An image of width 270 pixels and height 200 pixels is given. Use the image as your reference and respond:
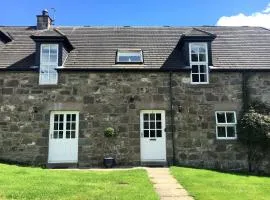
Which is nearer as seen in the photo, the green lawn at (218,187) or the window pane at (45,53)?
the green lawn at (218,187)

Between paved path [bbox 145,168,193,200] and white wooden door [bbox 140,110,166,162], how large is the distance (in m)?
2.10

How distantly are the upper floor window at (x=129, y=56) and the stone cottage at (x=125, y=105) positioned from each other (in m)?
0.07

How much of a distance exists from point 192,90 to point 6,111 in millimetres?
7925

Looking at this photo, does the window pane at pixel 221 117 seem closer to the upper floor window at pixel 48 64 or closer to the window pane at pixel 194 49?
the window pane at pixel 194 49

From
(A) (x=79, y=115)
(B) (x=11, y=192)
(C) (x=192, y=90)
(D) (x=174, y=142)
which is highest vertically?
(C) (x=192, y=90)

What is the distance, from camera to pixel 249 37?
61.0 feet

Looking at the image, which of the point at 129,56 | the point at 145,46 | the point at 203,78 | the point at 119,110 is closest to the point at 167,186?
the point at 119,110

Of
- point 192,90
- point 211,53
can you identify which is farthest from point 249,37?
point 192,90

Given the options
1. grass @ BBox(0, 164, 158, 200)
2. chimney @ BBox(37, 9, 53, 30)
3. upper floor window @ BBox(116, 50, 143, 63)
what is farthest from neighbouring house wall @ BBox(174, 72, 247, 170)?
chimney @ BBox(37, 9, 53, 30)

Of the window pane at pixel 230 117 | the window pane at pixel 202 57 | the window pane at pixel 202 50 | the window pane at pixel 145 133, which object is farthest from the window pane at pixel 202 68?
the window pane at pixel 145 133

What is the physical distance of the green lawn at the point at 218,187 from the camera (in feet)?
29.0

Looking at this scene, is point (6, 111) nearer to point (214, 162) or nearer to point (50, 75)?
point (50, 75)

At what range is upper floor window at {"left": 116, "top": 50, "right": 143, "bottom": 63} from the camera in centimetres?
1638

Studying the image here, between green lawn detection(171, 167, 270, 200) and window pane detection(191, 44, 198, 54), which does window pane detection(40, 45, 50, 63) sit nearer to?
window pane detection(191, 44, 198, 54)
